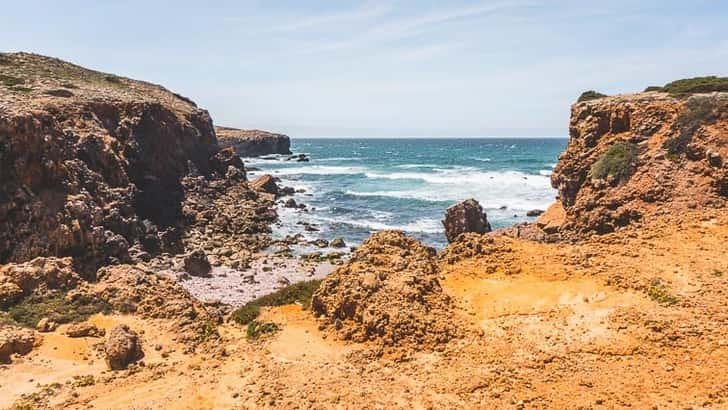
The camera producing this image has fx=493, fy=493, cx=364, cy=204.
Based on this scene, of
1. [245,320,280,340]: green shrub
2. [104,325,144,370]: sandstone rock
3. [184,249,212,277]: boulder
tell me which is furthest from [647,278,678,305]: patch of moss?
[184,249,212,277]: boulder

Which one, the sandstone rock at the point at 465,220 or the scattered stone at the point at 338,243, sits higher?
the sandstone rock at the point at 465,220

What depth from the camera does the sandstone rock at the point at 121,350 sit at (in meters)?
14.6

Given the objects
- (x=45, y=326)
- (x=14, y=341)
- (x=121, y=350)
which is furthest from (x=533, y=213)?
(x=14, y=341)

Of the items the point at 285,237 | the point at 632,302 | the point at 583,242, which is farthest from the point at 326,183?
the point at 632,302

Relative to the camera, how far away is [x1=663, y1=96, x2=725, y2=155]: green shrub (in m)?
23.6

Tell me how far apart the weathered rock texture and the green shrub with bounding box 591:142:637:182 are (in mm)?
12054

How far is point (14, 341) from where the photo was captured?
1551 centimetres

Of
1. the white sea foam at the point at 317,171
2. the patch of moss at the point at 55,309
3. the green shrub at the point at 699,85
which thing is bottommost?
the patch of moss at the point at 55,309

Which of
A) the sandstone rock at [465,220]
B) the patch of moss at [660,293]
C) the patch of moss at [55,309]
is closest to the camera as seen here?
the patch of moss at [660,293]

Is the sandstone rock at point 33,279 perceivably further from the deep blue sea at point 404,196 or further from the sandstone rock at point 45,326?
the deep blue sea at point 404,196

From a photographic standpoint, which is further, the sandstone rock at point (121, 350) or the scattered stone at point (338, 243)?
the scattered stone at point (338, 243)

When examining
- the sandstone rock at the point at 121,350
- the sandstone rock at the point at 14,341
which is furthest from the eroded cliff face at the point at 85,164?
the sandstone rock at the point at 121,350

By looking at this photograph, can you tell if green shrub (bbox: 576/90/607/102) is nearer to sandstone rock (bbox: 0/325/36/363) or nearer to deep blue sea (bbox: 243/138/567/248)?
deep blue sea (bbox: 243/138/567/248)

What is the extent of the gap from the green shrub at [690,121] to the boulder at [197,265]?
27121 mm
